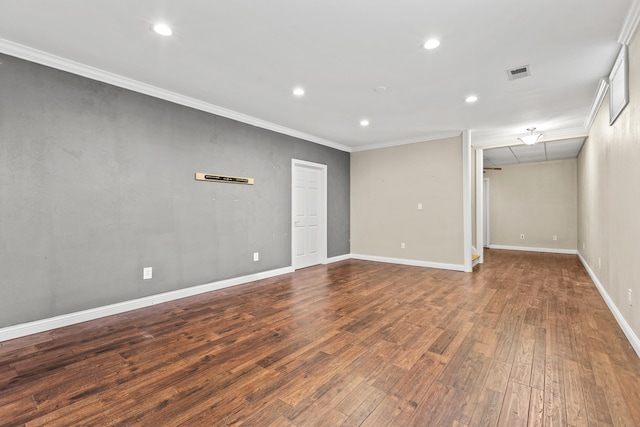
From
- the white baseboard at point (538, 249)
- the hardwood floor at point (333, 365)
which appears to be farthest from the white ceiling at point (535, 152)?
the hardwood floor at point (333, 365)

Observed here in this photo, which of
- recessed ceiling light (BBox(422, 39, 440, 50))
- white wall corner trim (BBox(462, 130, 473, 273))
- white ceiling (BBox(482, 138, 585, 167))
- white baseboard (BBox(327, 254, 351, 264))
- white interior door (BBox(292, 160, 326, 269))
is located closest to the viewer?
recessed ceiling light (BBox(422, 39, 440, 50))

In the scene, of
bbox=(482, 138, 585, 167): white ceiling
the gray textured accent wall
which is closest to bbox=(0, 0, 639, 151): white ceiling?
the gray textured accent wall

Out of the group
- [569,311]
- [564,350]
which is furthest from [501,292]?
[564,350]

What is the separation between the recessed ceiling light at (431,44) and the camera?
8.25 feet

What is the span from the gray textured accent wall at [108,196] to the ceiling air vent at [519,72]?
3.48 m

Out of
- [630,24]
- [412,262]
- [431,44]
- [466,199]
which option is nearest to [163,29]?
[431,44]

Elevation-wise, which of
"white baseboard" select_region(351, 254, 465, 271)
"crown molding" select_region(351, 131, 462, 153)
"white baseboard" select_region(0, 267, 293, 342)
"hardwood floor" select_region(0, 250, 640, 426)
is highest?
"crown molding" select_region(351, 131, 462, 153)

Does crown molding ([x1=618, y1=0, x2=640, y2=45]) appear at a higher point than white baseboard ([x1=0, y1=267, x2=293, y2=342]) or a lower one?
higher

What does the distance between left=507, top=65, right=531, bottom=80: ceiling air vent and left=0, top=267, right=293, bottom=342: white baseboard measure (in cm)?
428

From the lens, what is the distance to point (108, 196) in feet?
10.5

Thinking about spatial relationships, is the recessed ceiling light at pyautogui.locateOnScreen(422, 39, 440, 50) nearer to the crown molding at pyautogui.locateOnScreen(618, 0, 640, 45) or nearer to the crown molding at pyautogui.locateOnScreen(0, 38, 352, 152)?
the crown molding at pyautogui.locateOnScreen(618, 0, 640, 45)

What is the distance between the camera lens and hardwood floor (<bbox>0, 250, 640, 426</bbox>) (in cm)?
166

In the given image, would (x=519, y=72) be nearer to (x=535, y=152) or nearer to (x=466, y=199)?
(x=466, y=199)

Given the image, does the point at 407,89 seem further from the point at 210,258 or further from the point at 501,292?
the point at 210,258
